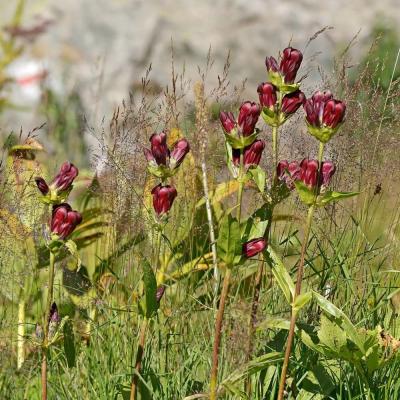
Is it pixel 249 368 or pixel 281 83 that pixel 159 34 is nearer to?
pixel 281 83

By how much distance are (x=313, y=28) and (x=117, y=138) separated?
10.7ft

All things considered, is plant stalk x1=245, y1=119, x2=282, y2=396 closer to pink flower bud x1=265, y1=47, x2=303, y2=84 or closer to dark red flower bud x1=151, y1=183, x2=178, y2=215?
pink flower bud x1=265, y1=47, x2=303, y2=84

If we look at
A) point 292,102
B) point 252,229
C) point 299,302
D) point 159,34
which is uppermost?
point 159,34

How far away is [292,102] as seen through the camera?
1.66 m

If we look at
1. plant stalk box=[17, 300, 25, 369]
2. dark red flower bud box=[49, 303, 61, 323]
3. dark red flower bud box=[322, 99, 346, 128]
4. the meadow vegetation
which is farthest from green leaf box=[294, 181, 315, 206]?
plant stalk box=[17, 300, 25, 369]

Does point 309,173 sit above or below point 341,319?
above

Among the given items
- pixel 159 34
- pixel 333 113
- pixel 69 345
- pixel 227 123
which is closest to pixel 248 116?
pixel 227 123

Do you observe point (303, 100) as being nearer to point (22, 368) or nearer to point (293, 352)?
point (293, 352)

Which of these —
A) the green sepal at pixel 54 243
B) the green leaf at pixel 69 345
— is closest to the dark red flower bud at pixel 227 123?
the green sepal at pixel 54 243

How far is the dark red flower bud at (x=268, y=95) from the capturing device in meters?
1.65

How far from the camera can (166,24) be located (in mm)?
5285

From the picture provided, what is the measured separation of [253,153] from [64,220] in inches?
13.2

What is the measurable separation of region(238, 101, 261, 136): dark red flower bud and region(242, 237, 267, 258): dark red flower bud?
0.59ft

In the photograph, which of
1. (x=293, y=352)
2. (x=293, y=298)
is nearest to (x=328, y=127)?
(x=293, y=298)
